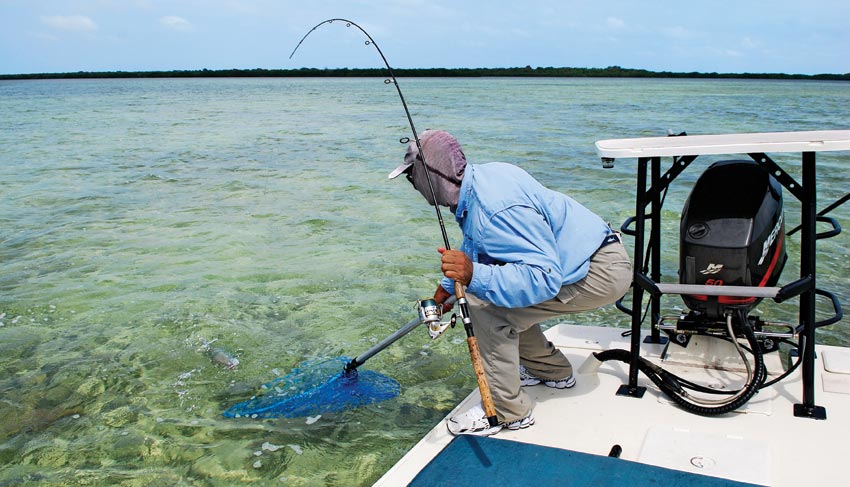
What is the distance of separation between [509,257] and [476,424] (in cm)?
79

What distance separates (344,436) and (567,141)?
55.5 ft

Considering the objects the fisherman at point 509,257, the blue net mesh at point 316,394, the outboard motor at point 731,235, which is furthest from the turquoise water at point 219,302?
the outboard motor at point 731,235

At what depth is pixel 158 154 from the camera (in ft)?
58.0

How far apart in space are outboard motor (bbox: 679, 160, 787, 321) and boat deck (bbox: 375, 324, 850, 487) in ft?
1.43

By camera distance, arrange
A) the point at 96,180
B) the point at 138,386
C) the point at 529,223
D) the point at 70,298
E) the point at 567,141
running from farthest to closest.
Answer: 1. the point at 567,141
2. the point at 96,180
3. the point at 70,298
4. the point at 138,386
5. the point at 529,223

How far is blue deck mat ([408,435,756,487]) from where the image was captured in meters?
2.40

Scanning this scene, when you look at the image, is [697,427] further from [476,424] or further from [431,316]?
[431,316]

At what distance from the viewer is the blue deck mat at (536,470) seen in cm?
240

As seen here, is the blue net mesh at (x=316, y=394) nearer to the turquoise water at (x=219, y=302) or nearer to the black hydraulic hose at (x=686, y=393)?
the turquoise water at (x=219, y=302)

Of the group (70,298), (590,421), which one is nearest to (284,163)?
(70,298)

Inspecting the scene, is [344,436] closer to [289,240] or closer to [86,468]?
[86,468]

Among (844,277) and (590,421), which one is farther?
(844,277)

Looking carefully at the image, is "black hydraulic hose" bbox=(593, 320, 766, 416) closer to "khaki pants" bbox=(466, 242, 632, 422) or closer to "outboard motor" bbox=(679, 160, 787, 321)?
"outboard motor" bbox=(679, 160, 787, 321)

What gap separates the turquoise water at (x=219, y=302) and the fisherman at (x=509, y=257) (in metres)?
1.01
